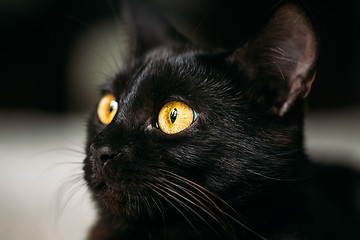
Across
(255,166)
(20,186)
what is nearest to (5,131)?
(20,186)

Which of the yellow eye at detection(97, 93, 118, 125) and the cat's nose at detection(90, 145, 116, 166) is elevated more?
the yellow eye at detection(97, 93, 118, 125)

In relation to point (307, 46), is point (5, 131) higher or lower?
higher

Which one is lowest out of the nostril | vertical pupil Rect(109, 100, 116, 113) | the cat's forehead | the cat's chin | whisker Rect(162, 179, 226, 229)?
whisker Rect(162, 179, 226, 229)

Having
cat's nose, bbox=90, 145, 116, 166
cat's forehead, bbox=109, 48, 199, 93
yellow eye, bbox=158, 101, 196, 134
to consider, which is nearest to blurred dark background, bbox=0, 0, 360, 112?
cat's forehead, bbox=109, 48, 199, 93

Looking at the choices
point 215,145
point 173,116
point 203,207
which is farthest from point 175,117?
point 203,207

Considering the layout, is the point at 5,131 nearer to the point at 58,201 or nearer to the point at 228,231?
the point at 58,201

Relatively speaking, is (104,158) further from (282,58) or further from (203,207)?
(282,58)

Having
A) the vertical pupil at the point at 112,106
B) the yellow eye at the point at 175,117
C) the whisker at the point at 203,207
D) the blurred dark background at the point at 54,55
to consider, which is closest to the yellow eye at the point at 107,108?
the vertical pupil at the point at 112,106

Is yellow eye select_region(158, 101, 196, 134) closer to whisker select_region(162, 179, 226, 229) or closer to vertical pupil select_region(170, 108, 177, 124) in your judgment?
vertical pupil select_region(170, 108, 177, 124)
